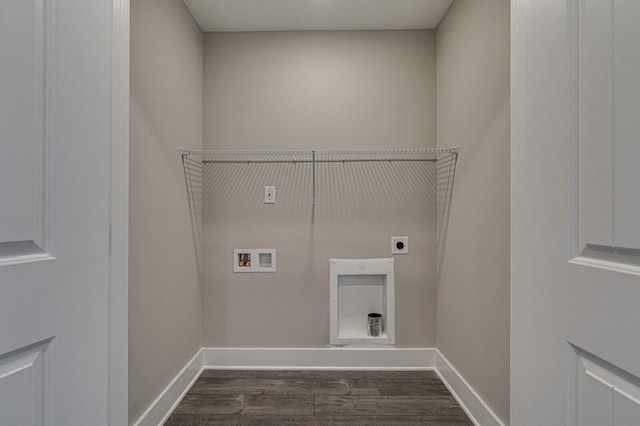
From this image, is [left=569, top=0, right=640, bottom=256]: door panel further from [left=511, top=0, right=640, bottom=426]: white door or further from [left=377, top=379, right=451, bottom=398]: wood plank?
[left=377, top=379, right=451, bottom=398]: wood plank

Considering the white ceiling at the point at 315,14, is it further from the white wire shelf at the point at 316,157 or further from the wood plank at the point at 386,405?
the wood plank at the point at 386,405

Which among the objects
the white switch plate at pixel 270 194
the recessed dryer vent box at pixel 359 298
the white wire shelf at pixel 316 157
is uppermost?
the white wire shelf at pixel 316 157

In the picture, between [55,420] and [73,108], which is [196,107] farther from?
[55,420]

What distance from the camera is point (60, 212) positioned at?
65 cm

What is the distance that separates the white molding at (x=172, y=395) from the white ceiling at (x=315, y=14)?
213 cm

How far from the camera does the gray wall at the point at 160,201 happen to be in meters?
1.40

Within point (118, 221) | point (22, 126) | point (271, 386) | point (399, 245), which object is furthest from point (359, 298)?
point (22, 126)

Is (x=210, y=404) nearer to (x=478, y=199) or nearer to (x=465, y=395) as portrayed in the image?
(x=465, y=395)

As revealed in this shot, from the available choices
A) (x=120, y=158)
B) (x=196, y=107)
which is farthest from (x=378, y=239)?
(x=120, y=158)

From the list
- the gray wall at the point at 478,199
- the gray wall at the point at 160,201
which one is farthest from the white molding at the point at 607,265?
the gray wall at the point at 160,201

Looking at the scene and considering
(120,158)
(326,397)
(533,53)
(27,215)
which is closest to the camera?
(27,215)

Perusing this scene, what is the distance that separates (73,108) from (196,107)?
58.6 inches

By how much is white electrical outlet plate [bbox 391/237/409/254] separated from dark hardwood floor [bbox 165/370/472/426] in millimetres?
778

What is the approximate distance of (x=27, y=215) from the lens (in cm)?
59
